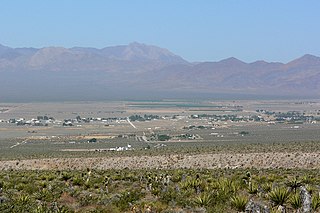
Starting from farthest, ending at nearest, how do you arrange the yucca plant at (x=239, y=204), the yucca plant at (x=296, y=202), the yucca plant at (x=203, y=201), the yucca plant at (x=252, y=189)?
1. the yucca plant at (x=252, y=189)
2. the yucca plant at (x=203, y=201)
3. the yucca plant at (x=239, y=204)
4. the yucca plant at (x=296, y=202)

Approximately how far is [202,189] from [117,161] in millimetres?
25332

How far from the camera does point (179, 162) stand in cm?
4191

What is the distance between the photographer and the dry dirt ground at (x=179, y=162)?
39.8 metres

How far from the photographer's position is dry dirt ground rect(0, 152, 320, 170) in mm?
39812

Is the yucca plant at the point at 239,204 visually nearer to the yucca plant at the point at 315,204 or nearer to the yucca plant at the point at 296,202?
the yucca plant at the point at 296,202

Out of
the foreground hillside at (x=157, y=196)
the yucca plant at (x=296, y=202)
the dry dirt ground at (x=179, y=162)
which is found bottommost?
the dry dirt ground at (x=179, y=162)

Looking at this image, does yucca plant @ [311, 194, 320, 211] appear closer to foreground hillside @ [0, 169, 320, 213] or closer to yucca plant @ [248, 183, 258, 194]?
foreground hillside @ [0, 169, 320, 213]

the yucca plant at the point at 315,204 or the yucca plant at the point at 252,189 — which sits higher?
the yucca plant at the point at 315,204

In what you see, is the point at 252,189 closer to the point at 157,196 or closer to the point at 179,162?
the point at 157,196

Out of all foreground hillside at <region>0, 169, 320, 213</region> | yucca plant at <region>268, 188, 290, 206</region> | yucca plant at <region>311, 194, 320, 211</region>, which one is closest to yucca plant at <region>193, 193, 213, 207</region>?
foreground hillside at <region>0, 169, 320, 213</region>

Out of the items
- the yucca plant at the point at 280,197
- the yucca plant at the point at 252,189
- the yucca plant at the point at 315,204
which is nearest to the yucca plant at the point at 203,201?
the yucca plant at the point at 280,197

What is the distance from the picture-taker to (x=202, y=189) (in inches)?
699

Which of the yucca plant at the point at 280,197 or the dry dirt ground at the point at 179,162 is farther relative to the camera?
the dry dirt ground at the point at 179,162

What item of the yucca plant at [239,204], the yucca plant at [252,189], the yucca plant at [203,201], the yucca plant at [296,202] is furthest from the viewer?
the yucca plant at [252,189]
